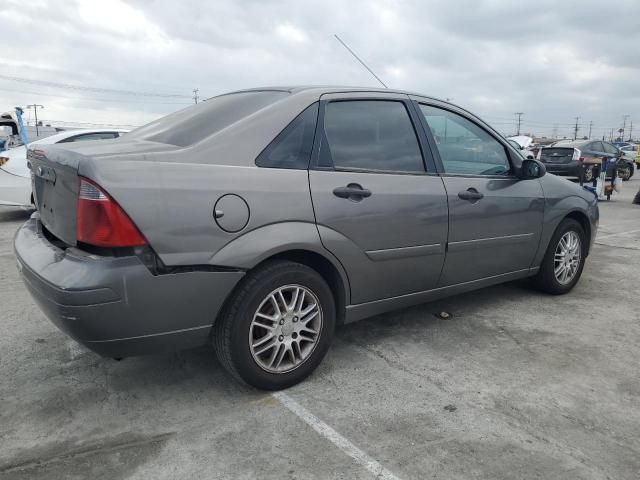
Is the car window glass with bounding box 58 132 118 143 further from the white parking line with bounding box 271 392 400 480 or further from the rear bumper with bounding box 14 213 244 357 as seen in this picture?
the white parking line with bounding box 271 392 400 480

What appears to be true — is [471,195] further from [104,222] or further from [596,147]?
[596,147]

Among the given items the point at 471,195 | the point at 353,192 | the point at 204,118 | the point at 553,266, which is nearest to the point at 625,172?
the point at 553,266

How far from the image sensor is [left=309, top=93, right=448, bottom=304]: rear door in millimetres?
2930

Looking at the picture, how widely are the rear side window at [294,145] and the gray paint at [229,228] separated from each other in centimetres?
4

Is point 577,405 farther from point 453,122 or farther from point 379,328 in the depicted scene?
point 453,122

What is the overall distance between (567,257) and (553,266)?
21 cm

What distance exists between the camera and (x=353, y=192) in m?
2.96

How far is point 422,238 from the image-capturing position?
3342 millimetres

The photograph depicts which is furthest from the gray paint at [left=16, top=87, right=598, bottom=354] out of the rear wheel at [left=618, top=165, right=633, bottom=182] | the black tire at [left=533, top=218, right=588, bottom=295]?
the rear wheel at [left=618, top=165, right=633, bottom=182]

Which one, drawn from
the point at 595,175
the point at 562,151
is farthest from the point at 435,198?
the point at 562,151

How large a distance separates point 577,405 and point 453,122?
203 centimetres

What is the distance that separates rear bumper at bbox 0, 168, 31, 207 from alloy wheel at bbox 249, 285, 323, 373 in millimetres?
6726

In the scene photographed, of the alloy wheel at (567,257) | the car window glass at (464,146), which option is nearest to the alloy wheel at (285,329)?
→ the car window glass at (464,146)

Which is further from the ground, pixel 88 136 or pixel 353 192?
pixel 88 136
